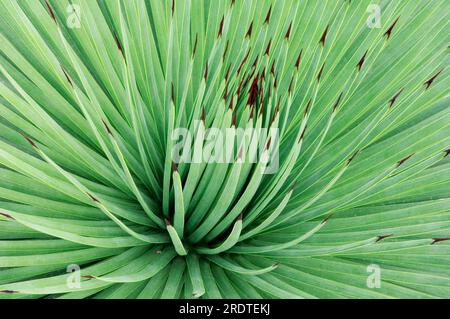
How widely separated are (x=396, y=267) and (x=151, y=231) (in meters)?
0.48

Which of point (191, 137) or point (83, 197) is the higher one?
point (191, 137)

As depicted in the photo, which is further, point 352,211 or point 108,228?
point 352,211

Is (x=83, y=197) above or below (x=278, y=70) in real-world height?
below

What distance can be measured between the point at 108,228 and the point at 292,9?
0.56 metres

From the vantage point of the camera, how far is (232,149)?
855 mm

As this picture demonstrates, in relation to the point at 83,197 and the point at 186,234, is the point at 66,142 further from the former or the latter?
the point at 186,234

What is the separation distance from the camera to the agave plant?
895 millimetres

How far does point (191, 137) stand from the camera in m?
0.93

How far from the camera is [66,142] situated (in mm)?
928

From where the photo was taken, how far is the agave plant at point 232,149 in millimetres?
895
